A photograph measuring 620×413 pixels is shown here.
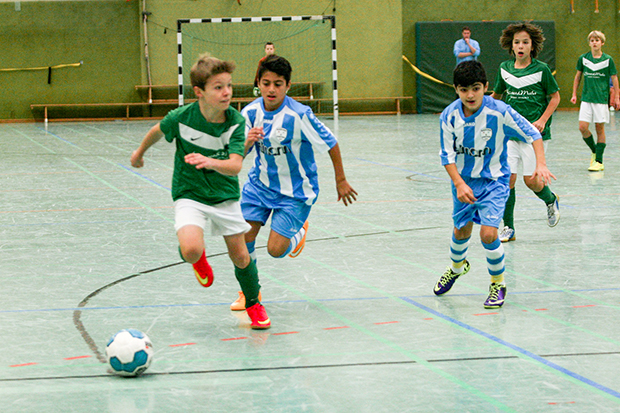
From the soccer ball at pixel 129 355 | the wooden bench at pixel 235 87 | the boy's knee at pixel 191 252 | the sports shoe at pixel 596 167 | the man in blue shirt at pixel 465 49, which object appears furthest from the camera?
the wooden bench at pixel 235 87

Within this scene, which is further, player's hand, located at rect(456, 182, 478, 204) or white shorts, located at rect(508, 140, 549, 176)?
white shorts, located at rect(508, 140, 549, 176)

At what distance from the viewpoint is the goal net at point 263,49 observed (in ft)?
80.4

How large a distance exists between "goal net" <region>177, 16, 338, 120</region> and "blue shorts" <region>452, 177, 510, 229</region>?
19.3 meters

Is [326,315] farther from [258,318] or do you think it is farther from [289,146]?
[289,146]

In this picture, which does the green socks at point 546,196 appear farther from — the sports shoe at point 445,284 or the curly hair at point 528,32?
the sports shoe at point 445,284

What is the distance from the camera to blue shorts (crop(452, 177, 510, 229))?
4895mm

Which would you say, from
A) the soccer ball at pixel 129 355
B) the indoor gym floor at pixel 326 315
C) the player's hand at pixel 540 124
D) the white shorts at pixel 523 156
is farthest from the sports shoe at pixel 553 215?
the soccer ball at pixel 129 355

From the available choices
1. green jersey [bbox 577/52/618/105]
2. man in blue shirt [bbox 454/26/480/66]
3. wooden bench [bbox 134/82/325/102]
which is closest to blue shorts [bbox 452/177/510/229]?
green jersey [bbox 577/52/618/105]

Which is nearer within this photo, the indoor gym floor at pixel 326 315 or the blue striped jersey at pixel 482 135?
the indoor gym floor at pixel 326 315

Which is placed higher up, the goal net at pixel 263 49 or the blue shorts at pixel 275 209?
the goal net at pixel 263 49

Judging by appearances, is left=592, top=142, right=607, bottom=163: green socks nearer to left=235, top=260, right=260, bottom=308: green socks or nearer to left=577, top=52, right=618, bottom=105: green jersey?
left=577, top=52, right=618, bottom=105: green jersey

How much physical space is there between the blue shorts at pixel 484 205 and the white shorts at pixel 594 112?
7.53 m

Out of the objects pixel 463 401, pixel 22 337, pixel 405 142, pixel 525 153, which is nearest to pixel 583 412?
pixel 463 401

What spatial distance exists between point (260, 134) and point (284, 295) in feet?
3.87
